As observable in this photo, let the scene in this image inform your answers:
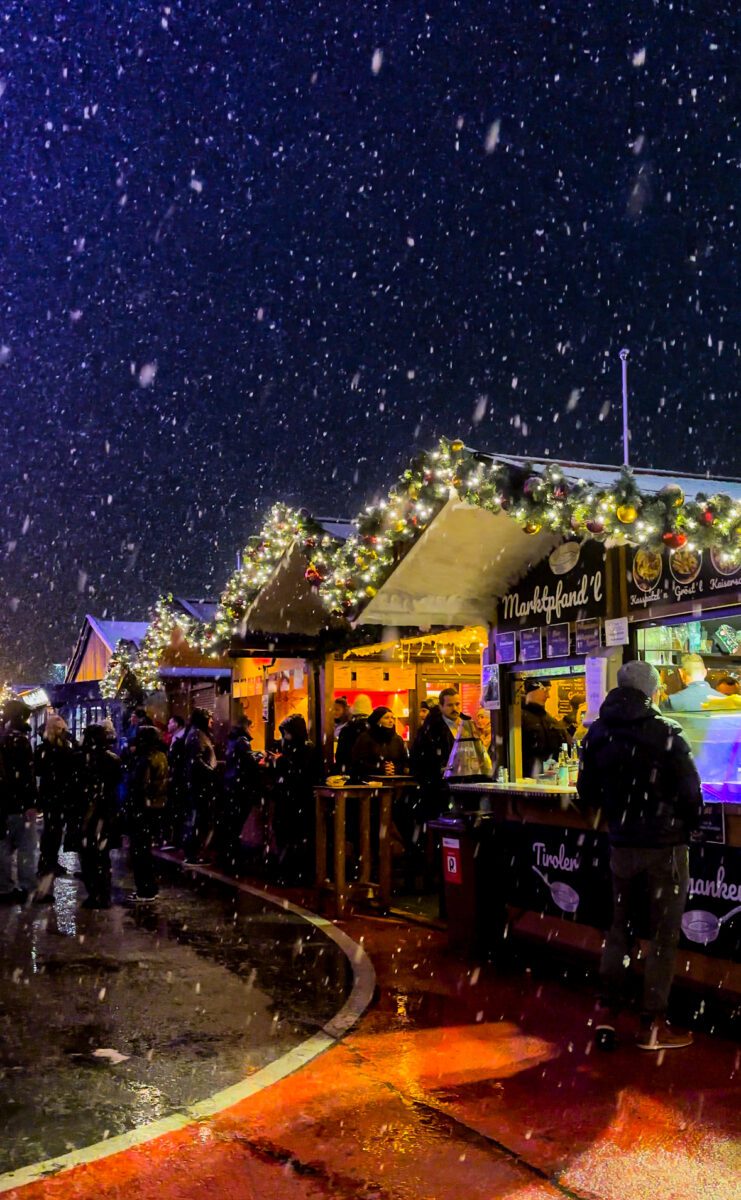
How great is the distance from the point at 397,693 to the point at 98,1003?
9.92 metres

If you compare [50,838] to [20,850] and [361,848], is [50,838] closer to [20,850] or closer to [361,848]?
[20,850]

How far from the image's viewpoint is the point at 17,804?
35.8ft

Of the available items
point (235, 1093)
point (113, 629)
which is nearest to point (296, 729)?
point (235, 1093)

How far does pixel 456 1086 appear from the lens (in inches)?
202

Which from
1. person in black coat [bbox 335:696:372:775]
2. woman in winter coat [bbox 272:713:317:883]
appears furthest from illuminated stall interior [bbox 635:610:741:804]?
woman in winter coat [bbox 272:713:317:883]

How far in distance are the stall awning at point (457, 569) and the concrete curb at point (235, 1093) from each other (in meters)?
4.51

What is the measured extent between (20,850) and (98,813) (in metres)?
1.25

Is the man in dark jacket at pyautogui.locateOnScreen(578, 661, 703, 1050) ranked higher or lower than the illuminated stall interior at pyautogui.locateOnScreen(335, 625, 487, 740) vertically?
lower

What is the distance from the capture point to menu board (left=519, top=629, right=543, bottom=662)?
11367 millimetres

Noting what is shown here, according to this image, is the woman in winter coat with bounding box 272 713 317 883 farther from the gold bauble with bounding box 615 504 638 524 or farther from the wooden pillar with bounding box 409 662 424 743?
the gold bauble with bounding box 615 504 638 524

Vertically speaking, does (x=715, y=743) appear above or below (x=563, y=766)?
above

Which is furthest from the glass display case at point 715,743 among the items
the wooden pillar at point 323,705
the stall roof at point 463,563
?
the wooden pillar at point 323,705

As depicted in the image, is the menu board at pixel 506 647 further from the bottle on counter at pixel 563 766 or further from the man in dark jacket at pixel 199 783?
the man in dark jacket at pixel 199 783

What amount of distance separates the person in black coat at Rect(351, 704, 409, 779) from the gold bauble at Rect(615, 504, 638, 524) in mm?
5178
